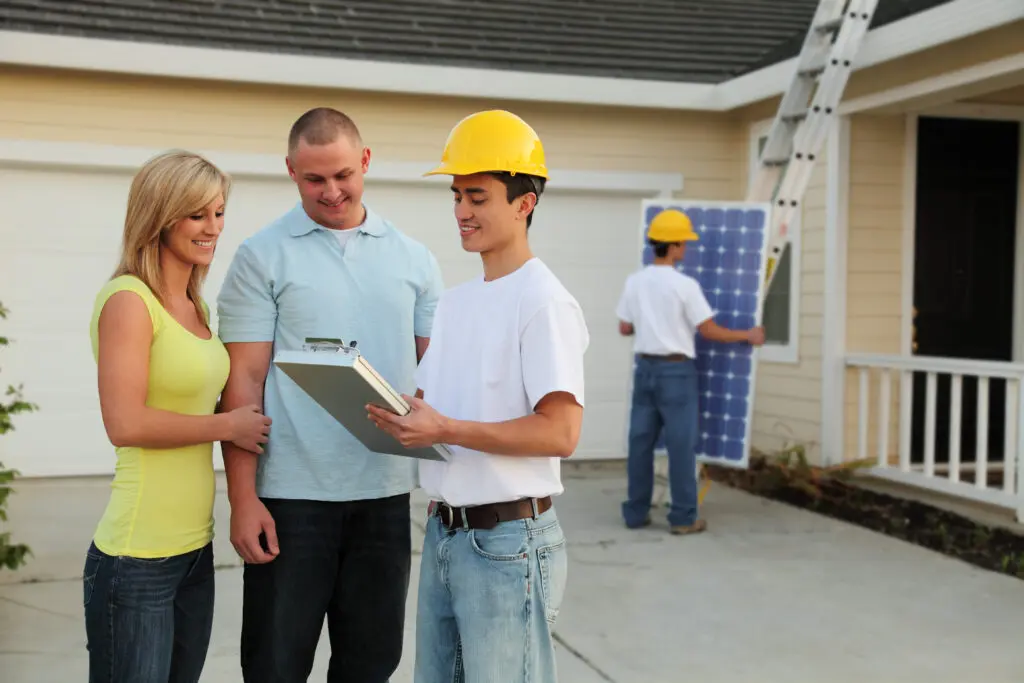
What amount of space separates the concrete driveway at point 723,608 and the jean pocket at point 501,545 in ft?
6.72

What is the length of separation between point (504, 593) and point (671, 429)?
14.7ft

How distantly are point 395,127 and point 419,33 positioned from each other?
857 millimetres

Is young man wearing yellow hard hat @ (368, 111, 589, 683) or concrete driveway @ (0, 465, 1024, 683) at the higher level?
young man wearing yellow hard hat @ (368, 111, 589, 683)

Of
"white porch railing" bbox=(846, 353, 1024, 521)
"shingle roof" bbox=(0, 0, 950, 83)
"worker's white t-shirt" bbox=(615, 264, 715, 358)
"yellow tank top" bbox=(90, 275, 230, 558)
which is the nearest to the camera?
"yellow tank top" bbox=(90, 275, 230, 558)

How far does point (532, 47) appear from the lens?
9.36 metres

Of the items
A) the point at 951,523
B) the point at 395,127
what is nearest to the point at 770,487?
the point at 951,523

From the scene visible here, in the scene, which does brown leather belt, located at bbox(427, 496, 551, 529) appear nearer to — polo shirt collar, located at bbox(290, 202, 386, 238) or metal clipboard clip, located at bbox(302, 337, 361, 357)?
metal clipboard clip, located at bbox(302, 337, 361, 357)

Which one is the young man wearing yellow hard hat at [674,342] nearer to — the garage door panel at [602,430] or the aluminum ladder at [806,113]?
the aluminum ladder at [806,113]

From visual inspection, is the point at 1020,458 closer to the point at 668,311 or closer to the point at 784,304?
the point at 668,311

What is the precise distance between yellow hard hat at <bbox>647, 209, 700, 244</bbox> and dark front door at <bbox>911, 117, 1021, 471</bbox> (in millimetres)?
2867

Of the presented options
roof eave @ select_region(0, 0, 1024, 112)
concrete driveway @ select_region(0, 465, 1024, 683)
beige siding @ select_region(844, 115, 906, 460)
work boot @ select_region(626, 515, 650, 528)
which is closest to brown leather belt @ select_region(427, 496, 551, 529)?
concrete driveway @ select_region(0, 465, 1024, 683)

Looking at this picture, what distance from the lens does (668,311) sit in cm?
655

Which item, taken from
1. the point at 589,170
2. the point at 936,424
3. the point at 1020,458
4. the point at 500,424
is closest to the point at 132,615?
the point at 500,424

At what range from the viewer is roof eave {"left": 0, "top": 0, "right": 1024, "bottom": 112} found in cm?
709
